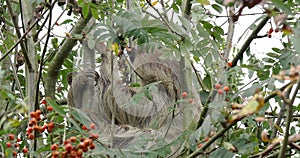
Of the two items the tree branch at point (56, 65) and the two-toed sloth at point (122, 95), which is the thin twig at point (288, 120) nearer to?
the tree branch at point (56, 65)

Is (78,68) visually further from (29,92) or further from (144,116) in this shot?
(29,92)

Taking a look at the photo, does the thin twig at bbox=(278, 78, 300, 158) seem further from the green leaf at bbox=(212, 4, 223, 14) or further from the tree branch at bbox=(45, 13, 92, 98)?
the tree branch at bbox=(45, 13, 92, 98)

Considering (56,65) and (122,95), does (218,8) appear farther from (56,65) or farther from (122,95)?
(122,95)

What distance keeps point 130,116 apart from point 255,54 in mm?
926

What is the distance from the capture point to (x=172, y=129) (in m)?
3.33

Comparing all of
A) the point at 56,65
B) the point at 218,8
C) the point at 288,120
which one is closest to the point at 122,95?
the point at 56,65

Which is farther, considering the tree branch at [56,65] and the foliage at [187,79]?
the tree branch at [56,65]

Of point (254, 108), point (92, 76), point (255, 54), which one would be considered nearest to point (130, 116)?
point (92, 76)

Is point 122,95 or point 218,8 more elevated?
point 218,8

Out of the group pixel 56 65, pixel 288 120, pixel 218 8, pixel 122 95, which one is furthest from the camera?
pixel 122 95

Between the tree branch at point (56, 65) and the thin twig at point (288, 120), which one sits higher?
the tree branch at point (56, 65)

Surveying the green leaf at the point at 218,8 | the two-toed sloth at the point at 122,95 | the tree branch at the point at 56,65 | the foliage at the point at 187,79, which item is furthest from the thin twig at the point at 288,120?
the two-toed sloth at the point at 122,95

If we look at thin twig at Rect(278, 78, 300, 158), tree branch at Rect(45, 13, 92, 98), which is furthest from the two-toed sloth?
thin twig at Rect(278, 78, 300, 158)

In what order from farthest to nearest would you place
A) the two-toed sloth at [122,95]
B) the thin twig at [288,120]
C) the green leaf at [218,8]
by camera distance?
the two-toed sloth at [122,95]
the green leaf at [218,8]
the thin twig at [288,120]
